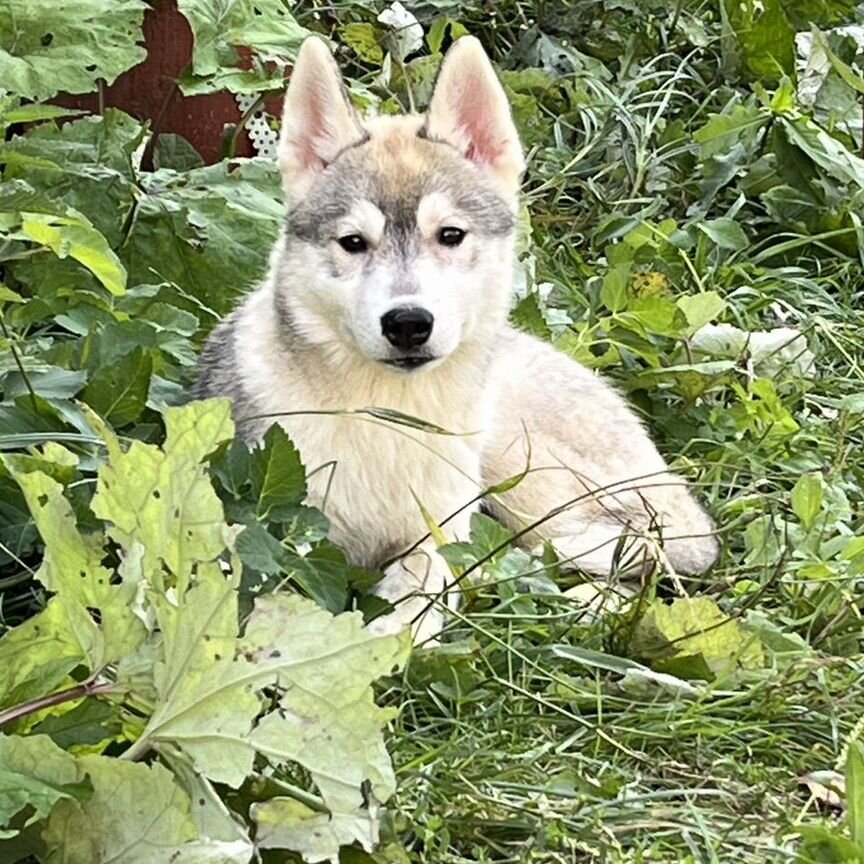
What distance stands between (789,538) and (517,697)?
754mm

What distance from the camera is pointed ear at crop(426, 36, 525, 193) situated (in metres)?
3.17

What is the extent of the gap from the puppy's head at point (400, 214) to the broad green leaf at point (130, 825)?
1270 mm

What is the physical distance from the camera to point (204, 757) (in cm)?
172

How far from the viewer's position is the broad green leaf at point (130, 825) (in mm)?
1677

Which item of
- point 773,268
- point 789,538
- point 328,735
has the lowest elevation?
point 773,268

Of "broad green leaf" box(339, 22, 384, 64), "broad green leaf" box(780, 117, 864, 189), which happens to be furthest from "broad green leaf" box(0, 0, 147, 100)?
"broad green leaf" box(780, 117, 864, 189)

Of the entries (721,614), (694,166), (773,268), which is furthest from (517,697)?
(694,166)

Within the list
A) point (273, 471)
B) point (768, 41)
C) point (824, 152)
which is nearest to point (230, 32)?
point (273, 471)

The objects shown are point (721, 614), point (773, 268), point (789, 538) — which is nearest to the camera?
point (721, 614)

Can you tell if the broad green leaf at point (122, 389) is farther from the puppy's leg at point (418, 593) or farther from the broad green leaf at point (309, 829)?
the broad green leaf at point (309, 829)

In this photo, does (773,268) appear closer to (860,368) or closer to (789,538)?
(860,368)

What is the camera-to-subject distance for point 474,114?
10.6 ft

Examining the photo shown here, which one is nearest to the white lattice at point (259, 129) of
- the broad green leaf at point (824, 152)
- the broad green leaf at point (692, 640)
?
the broad green leaf at point (824, 152)

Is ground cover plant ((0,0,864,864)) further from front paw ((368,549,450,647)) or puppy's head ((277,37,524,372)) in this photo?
puppy's head ((277,37,524,372))
